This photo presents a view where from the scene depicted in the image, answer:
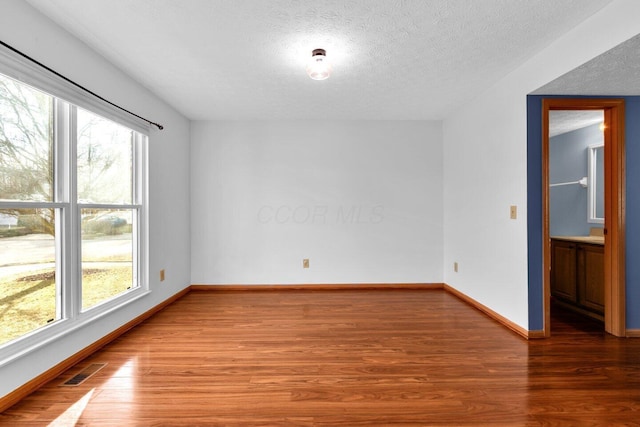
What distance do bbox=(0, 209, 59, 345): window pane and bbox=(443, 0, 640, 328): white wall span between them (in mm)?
3637

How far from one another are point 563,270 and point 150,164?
4667 mm

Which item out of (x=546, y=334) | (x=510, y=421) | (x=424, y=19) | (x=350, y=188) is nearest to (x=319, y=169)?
(x=350, y=188)

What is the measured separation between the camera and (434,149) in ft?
13.9

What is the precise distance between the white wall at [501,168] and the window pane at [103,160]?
3551 millimetres

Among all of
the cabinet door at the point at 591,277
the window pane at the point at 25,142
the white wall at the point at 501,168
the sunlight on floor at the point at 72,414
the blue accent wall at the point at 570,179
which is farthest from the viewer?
the blue accent wall at the point at 570,179

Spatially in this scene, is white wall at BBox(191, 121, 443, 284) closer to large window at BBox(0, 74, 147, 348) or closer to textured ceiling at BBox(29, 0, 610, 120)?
textured ceiling at BBox(29, 0, 610, 120)

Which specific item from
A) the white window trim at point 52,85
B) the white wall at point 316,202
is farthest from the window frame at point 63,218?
the white wall at point 316,202

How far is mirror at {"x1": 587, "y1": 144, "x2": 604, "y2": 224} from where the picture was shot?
3.65 meters

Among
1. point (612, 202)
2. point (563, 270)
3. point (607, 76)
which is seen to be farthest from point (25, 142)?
point (563, 270)

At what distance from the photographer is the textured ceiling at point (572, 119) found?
3.27 meters

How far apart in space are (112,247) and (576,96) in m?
4.28

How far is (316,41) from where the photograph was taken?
220 centimetres

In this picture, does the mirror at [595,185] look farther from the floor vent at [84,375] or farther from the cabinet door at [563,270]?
the floor vent at [84,375]

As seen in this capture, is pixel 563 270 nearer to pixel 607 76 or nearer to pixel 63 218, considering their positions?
pixel 607 76
